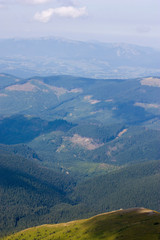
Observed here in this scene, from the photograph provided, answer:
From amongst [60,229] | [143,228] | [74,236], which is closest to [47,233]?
[60,229]

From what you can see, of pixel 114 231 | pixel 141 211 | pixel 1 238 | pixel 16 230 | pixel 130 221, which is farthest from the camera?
pixel 16 230

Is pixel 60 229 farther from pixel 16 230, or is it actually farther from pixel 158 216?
pixel 158 216

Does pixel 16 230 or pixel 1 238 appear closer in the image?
pixel 1 238

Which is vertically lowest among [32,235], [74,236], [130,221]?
[32,235]

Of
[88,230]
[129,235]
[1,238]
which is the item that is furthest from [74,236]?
[1,238]

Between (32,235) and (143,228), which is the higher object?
(143,228)

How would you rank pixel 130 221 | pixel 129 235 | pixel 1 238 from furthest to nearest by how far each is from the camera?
pixel 1 238
pixel 130 221
pixel 129 235
